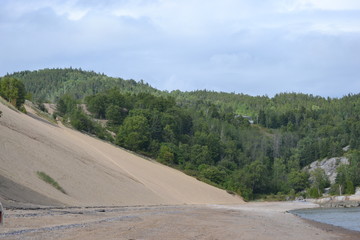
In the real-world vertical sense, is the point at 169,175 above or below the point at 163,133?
below

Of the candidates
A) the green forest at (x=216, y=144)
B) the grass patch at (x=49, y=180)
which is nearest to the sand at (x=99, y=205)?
the grass patch at (x=49, y=180)

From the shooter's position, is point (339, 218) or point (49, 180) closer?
point (49, 180)

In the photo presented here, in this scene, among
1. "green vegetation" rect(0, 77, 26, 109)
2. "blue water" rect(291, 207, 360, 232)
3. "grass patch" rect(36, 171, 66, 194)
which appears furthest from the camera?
"green vegetation" rect(0, 77, 26, 109)

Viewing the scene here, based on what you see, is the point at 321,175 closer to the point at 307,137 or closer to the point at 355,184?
the point at 355,184

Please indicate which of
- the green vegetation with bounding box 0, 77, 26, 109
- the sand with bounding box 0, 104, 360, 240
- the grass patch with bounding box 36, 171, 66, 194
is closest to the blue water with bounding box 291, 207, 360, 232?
the sand with bounding box 0, 104, 360, 240

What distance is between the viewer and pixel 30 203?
32656mm

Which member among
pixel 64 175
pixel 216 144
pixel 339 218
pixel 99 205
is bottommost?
pixel 99 205

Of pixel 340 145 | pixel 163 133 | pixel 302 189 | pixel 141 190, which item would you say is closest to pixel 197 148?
pixel 163 133

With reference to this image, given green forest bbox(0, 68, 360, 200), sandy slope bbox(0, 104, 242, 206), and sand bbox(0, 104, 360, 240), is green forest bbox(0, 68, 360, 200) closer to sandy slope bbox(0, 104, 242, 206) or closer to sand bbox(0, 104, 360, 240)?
sand bbox(0, 104, 360, 240)

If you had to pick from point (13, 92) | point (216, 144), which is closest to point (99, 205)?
point (13, 92)

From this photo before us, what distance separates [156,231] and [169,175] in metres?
66.2

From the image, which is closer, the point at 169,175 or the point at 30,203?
the point at 30,203

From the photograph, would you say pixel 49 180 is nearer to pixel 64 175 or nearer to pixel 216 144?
pixel 64 175

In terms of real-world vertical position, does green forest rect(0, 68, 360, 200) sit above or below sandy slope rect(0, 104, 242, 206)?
above
